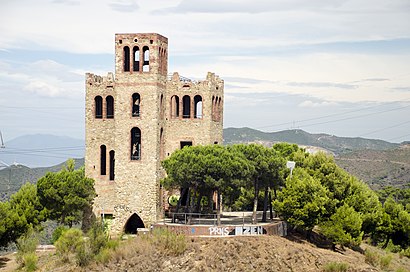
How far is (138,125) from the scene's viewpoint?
202 feet

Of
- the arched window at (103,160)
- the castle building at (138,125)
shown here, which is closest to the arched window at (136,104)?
the castle building at (138,125)

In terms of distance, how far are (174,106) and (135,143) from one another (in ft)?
17.6

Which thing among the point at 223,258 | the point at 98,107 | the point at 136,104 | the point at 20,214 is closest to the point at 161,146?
the point at 136,104

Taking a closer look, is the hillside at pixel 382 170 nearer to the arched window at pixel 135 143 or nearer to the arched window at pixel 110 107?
the arched window at pixel 135 143

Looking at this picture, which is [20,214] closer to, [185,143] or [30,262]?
[30,262]

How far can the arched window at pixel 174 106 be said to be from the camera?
65.0 metres

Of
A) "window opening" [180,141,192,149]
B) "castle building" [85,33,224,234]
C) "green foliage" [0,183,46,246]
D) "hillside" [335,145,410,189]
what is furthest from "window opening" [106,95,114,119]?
"hillside" [335,145,410,189]

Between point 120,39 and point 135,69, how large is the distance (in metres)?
3.42

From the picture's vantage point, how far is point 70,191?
6128 cm

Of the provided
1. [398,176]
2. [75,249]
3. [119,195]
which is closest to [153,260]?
[75,249]

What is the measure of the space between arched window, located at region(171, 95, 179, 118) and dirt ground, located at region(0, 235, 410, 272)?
52.0 feet

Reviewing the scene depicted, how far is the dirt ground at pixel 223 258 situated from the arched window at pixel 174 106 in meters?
15.9

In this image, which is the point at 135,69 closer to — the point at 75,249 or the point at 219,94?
the point at 219,94

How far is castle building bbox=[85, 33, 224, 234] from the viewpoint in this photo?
6125cm
